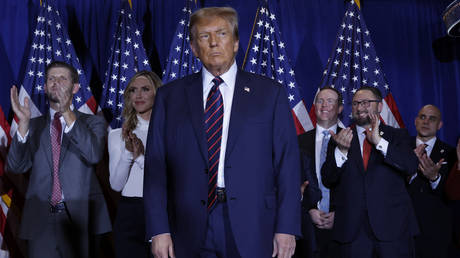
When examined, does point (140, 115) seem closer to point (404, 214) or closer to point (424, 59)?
point (404, 214)

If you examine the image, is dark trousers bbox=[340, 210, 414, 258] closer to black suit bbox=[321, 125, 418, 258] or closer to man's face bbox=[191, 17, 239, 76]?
black suit bbox=[321, 125, 418, 258]

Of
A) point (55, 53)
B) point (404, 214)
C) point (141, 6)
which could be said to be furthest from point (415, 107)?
point (55, 53)

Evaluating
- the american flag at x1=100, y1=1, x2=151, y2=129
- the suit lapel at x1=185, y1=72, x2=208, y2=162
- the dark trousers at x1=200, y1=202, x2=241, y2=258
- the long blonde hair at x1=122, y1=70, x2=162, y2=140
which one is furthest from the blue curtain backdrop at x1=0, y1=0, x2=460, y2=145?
the dark trousers at x1=200, y1=202, x2=241, y2=258

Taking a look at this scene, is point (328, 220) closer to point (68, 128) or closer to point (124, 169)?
point (124, 169)

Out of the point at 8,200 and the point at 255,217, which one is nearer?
the point at 255,217

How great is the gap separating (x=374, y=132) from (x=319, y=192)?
0.63 metres

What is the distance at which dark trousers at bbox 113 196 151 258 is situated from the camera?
10.2 feet

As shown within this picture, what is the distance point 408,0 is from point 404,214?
3.37 metres

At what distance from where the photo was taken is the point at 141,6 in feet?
17.0

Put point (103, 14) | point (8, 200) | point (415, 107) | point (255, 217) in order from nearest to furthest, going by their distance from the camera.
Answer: point (255, 217) → point (8, 200) → point (103, 14) → point (415, 107)

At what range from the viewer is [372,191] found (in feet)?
10.9

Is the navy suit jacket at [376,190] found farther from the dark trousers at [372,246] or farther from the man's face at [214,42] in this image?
the man's face at [214,42]

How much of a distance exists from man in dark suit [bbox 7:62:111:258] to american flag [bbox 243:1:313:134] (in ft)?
7.46

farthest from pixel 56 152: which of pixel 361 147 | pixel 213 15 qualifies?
pixel 361 147
